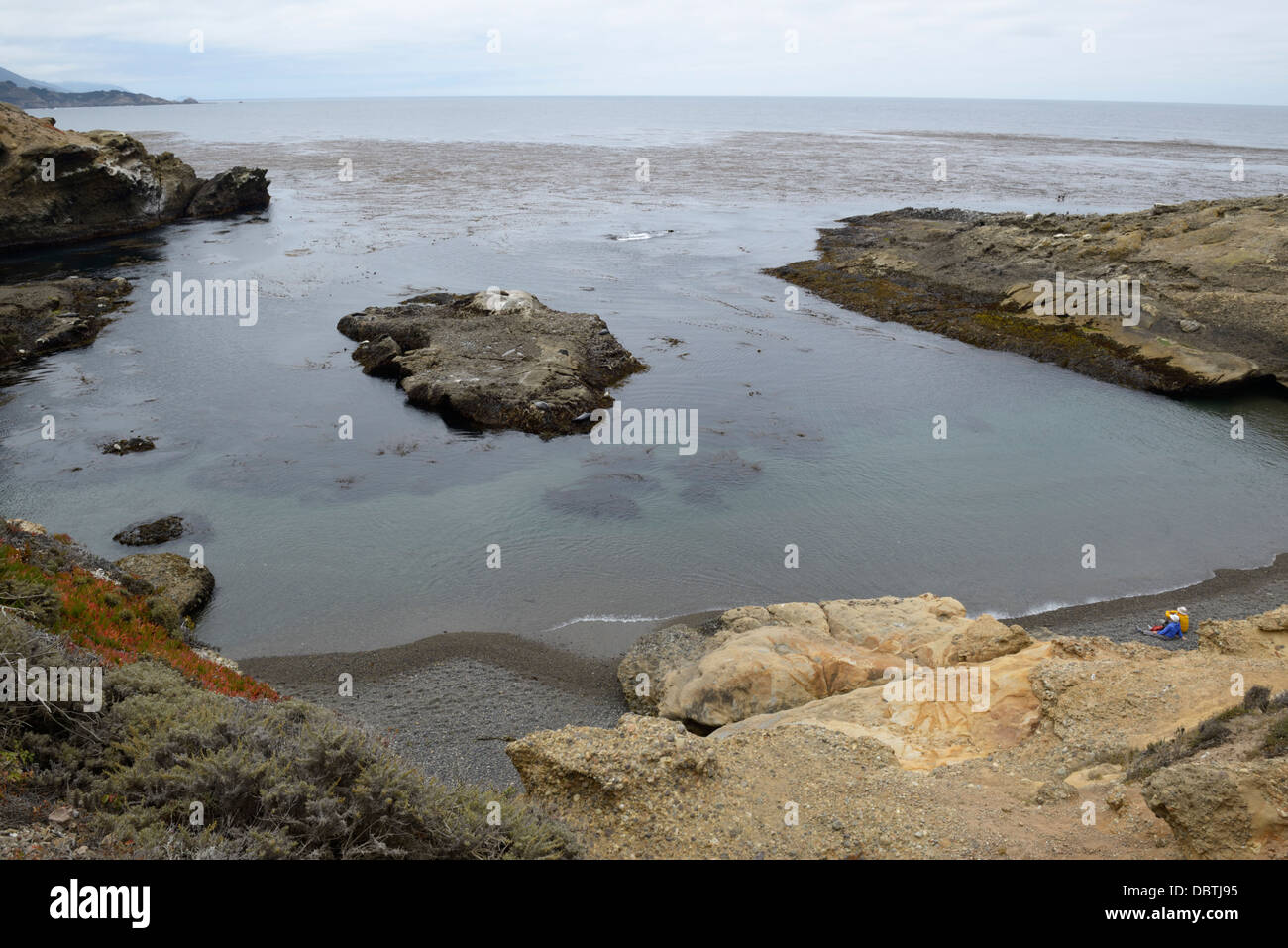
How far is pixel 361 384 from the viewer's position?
1170 inches

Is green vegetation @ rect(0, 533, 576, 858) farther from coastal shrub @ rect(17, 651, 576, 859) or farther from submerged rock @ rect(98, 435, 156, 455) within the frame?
submerged rock @ rect(98, 435, 156, 455)

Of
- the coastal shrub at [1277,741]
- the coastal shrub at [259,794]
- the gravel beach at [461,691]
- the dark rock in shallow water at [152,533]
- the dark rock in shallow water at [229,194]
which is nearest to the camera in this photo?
the coastal shrub at [259,794]

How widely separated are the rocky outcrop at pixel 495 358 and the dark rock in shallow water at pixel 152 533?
9.45m

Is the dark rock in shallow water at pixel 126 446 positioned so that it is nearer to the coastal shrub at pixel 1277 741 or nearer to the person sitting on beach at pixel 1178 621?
the person sitting on beach at pixel 1178 621

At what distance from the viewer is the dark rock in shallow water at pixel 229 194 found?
209ft

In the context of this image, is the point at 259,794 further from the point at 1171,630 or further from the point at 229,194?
the point at 229,194

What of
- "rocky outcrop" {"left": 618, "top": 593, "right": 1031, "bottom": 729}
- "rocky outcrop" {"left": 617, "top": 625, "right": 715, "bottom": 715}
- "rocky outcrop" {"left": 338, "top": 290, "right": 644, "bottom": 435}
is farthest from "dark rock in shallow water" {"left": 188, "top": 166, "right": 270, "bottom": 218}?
"rocky outcrop" {"left": 618, "top": 593, "right": 1031, "bottom": 729}

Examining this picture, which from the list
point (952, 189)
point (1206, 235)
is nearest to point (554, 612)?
point (1206, 235)

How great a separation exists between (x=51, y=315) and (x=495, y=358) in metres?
20.2

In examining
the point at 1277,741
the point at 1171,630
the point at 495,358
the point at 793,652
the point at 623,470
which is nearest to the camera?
the point at 1277,741

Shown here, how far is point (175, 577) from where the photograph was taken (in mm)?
16578

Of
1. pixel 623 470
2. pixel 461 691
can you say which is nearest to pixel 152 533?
pixel 461 691

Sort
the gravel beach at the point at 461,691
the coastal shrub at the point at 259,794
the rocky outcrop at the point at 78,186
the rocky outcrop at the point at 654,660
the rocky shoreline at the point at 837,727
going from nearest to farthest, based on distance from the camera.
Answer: the coastal shrub at the point at 259,794, the rocky shoreline at the point at 837,727, the gravel beach at the point at 461,691, the rocky outcrop at the point at 654,660, the rocky outcrop at the point at 78,186

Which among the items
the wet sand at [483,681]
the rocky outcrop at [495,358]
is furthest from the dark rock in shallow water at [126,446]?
the wet sand at [483,681]
